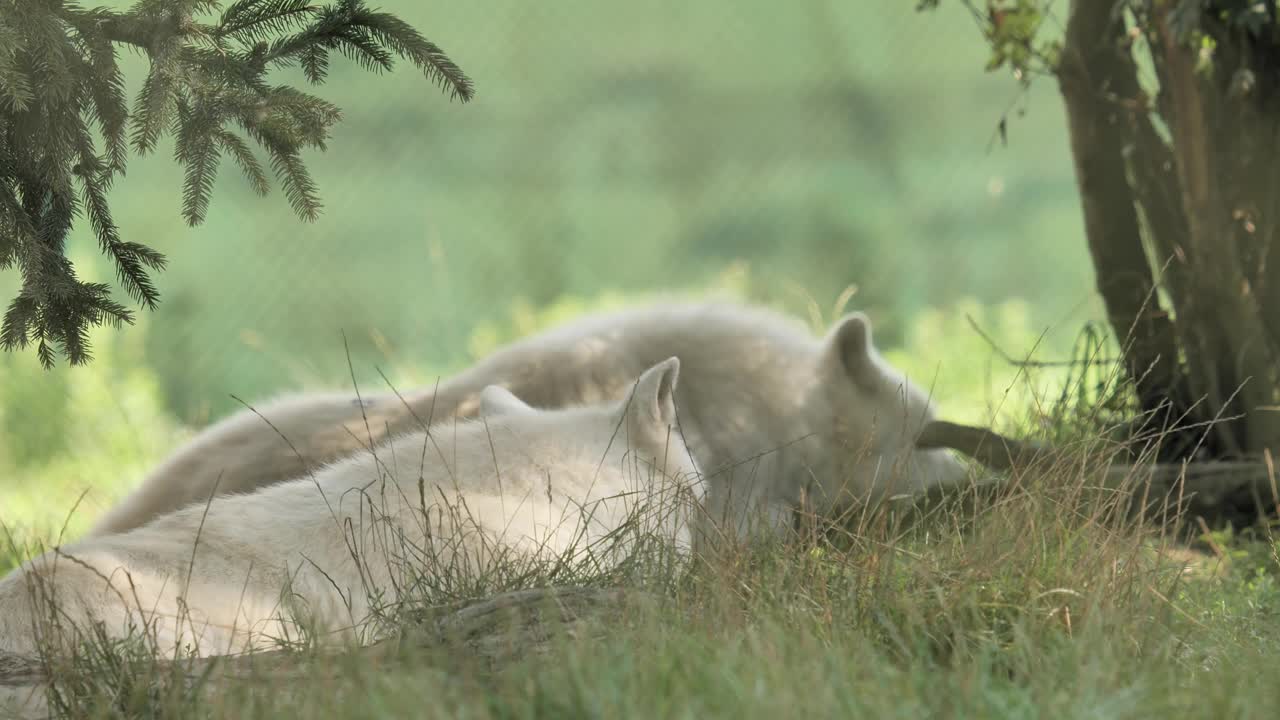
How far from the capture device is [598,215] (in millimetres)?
10094

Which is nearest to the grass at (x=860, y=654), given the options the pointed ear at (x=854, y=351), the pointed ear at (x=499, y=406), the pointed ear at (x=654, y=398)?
the pointed ear at (x=654, y=398)

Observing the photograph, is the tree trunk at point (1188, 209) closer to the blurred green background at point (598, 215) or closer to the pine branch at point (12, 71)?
the blurred green background at point (598, 215)

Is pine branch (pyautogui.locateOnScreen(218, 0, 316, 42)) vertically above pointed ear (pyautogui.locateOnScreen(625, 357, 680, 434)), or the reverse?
pine branch (pyautogui.locateOnScreen(218, 0, 316, 42))

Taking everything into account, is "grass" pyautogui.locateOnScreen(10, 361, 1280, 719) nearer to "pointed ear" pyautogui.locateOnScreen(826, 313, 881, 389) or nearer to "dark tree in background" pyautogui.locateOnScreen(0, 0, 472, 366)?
"dark tree in background" pyautogui.locateOnScreen(0, 0, 472, 366)

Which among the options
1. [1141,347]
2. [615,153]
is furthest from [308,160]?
[1141,347]

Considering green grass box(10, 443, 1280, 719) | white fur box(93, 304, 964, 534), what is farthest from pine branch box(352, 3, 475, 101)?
white fur box(93, 304, 964, 534)

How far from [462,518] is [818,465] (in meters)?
2.17

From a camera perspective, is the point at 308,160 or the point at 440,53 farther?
the point at 308,160

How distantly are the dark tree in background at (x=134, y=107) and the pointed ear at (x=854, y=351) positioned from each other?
6.70 ft

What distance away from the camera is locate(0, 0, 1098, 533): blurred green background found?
368 inches

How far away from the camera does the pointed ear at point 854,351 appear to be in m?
4.97

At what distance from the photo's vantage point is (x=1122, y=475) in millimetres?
4723

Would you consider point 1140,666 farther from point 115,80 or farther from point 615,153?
point 615,153

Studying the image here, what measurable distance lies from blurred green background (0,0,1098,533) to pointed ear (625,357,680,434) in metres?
4.77
